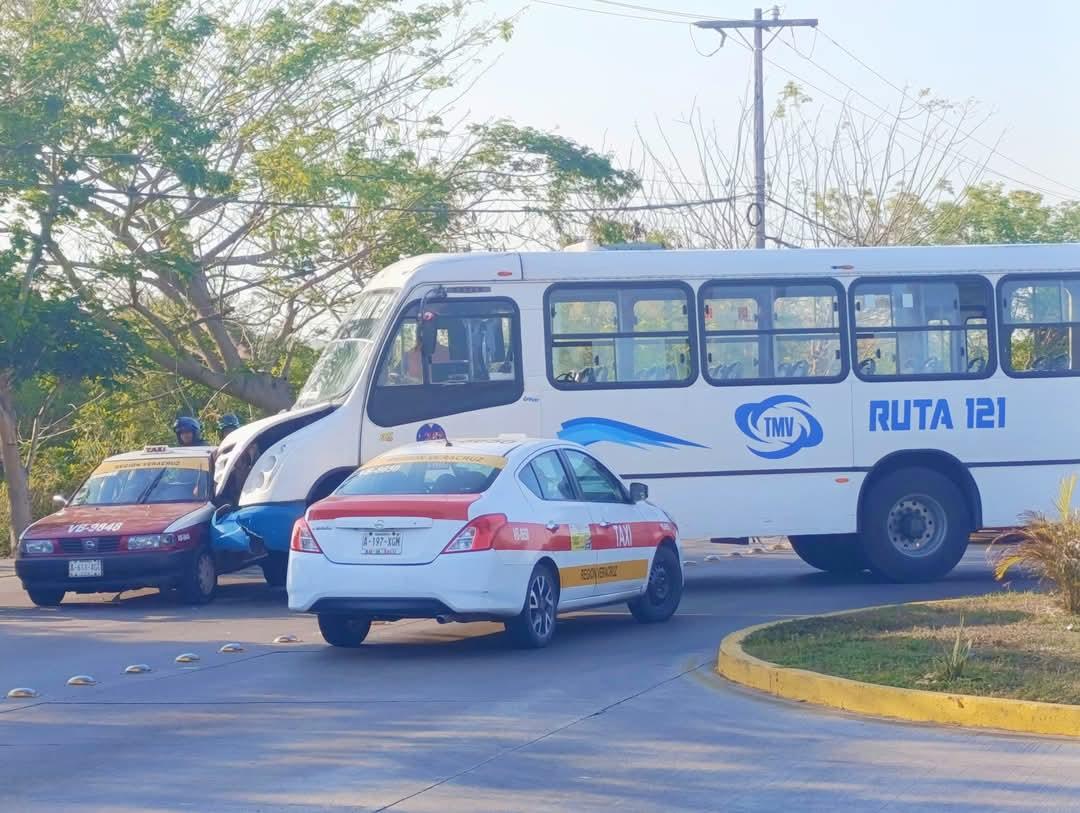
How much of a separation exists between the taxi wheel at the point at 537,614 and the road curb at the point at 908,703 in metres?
1.83

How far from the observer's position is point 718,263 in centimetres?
1662

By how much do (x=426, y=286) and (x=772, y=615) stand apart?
493cm

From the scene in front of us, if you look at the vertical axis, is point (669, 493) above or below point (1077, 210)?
below

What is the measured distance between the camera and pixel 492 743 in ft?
26.5

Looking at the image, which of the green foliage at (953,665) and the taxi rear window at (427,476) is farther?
the taxi rear window at (427,476)

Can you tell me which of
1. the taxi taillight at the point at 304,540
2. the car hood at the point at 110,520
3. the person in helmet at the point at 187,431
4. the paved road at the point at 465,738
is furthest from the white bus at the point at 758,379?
the taxi taillight at the point at 304,540

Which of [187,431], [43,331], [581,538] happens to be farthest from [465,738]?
[43,331]

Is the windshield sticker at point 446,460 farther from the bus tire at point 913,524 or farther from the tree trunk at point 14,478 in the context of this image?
the tree trunk at point 14,478

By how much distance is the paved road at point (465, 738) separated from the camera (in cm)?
696

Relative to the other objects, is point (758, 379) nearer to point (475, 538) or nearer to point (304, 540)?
point (475, 538)

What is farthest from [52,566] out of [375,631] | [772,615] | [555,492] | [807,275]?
[807,275]

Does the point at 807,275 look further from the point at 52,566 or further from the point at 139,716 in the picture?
the point at 139,716

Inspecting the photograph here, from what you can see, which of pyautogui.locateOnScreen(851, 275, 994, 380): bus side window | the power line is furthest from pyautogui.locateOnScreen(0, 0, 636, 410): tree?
pyautogui.locateOnScreen(851, 275, 994, 380): bus side window

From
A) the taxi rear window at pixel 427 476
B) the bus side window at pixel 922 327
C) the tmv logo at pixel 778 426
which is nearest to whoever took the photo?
the taxi rear window at pixel 427 476
